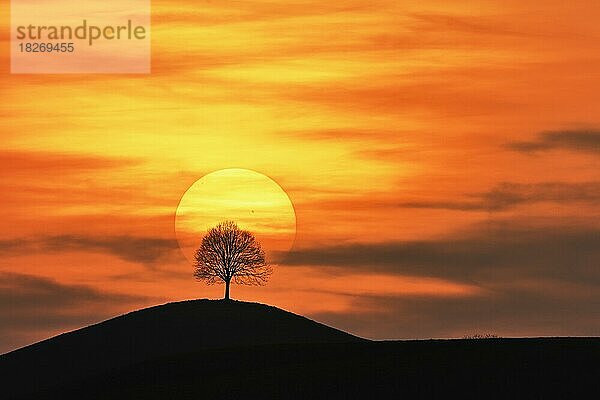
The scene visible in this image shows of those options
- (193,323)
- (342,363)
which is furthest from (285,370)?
(193,323)

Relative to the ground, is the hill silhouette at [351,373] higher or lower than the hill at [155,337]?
lower

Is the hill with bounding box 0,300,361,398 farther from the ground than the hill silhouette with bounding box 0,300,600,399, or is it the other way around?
the hill with bounding box 0,300,361,398

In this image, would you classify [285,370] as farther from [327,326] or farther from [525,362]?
[327,326]

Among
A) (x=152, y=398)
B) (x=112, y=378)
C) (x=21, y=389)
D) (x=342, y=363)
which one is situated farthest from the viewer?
(x=21, y=389)

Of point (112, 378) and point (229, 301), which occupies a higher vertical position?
point (229, 301)

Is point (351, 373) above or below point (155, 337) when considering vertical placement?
below

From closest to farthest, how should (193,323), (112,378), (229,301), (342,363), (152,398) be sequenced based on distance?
(152,398) → (342,363) → (112,378) → (193,323) → (229,301)

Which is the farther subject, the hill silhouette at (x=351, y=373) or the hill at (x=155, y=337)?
the hill at (x=155, y=337)

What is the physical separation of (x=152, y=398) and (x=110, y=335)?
49.0 m

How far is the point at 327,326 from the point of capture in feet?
445

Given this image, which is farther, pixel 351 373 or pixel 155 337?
pixel 155 337

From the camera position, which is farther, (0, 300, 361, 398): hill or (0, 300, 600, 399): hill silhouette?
(0, 300, 361, 398): hill

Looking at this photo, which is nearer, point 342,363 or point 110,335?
point 342,363

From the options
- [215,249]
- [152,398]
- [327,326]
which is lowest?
[152,398]
